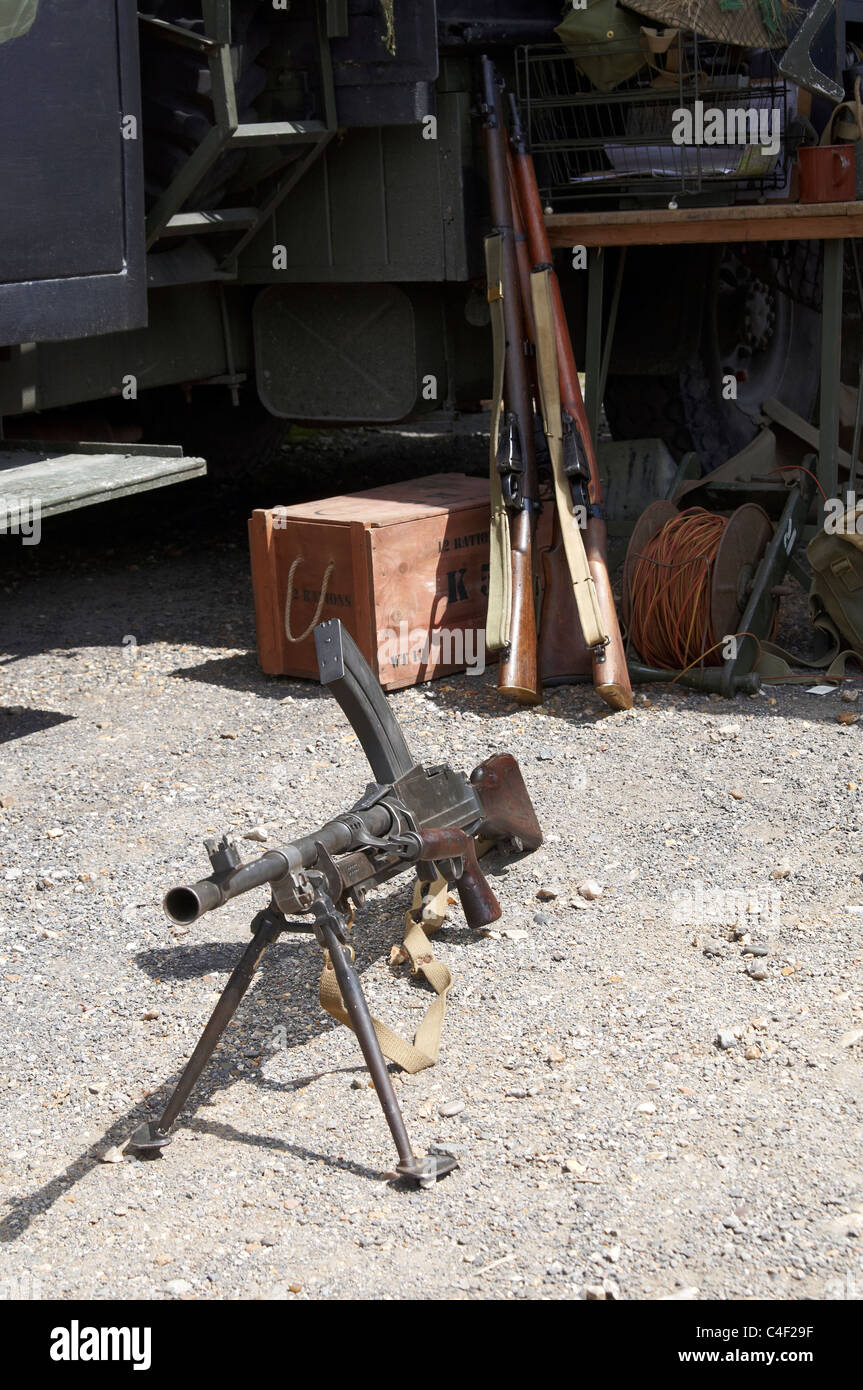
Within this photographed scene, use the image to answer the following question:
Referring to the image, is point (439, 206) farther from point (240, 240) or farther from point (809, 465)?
point (809, 465)

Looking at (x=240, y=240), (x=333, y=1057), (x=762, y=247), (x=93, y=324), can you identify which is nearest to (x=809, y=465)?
(x=762, y=247)

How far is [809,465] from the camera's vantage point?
731cm

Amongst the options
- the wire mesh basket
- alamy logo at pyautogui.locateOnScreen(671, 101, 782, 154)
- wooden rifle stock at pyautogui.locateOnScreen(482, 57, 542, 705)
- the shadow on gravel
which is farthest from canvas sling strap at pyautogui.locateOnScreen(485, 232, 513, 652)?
the shadow on gravel

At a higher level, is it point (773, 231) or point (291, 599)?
point (773, 231)

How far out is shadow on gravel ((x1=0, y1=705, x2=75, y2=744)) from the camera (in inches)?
215

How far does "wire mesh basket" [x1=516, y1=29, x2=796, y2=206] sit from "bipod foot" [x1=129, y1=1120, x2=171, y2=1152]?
426cm

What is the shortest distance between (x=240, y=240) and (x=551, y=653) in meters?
2.26

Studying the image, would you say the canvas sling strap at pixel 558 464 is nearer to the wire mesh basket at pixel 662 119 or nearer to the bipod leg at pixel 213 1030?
the wire mesh basket at pixel 662 119

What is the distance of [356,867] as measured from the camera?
3098mm

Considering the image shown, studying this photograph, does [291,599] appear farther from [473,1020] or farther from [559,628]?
[473,1020]

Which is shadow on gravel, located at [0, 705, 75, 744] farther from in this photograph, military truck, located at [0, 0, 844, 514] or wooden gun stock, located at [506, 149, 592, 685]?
wooden gun stock, located at [506, 149, 592, 685]

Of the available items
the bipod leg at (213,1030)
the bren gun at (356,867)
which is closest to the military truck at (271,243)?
the bren gun at (356,867)

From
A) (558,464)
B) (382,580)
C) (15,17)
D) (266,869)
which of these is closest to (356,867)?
(266,869)

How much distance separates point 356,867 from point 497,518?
2795 millimetres
